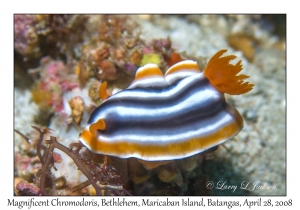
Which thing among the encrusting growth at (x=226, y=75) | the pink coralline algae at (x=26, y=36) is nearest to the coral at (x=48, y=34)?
the pink coralline algae at (x=26, y=36)

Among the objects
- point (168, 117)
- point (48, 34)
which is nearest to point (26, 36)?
point (48, 34)

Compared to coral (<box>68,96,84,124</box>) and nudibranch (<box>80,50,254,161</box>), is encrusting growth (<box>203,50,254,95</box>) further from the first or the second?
coral (<box>68,96,84,124</box>)

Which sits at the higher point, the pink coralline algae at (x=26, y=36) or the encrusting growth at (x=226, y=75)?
the pink coralline algae at (x=26, y=36)

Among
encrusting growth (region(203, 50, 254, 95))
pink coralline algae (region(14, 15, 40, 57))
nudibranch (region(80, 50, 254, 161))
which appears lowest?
nudibranch (region(80, 50, 254, 161))

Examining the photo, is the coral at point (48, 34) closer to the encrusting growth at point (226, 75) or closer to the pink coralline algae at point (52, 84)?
the pink coralline algae at point (52, 84)

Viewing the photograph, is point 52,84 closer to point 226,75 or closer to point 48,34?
point 48,34

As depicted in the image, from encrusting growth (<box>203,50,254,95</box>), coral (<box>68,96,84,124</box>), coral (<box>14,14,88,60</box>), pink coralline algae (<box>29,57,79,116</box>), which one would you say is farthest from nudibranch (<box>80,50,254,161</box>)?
coral (<box>14,14,88,60</box>)
